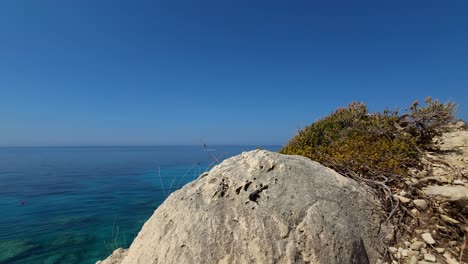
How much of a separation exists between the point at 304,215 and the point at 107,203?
2034 cm

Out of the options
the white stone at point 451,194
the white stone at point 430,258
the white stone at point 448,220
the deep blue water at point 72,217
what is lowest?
the deep blue water at point 72,217

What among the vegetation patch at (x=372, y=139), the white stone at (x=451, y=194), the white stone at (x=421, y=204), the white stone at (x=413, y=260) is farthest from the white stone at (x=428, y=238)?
the vegetation patch at (x=372, y=139)

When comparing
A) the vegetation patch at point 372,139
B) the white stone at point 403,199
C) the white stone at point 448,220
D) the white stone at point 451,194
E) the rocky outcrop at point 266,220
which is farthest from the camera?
the vegetation patch at point 372,139

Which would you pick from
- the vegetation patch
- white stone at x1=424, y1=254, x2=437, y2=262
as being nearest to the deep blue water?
the vegetation patch

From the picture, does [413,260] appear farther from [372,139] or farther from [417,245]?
[372,139]

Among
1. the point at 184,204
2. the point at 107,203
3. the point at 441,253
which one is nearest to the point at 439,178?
the point at 441,253

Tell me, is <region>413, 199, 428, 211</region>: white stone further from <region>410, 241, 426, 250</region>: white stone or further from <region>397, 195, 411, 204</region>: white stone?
<region>410, 241, 426, 250</region>: white stone

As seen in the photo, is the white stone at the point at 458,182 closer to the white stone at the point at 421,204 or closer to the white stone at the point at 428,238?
the white stone at the point at 421,204

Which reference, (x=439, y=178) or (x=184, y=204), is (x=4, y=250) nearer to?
(x=184, y=204)

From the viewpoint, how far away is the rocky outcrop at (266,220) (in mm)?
3066

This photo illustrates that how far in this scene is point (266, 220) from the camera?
10.7 ft

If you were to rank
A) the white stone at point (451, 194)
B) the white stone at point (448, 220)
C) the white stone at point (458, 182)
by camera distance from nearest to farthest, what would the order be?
the white stone at point (448, 220) → the white stone at point (451, 194) → the white stone at point (458, 182)

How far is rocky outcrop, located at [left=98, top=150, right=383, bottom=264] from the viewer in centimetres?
307

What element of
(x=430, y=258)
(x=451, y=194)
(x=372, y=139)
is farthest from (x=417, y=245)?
(x=372, y=139)
